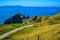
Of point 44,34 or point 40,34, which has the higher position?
point 44,34

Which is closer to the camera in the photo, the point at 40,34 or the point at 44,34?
the point at 44,34

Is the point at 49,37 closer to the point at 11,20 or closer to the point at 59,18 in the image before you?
the point at 59,18

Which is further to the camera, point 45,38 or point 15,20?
point 15,20

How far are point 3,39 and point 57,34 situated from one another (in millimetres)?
12220

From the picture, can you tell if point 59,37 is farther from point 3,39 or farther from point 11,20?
point 11,20

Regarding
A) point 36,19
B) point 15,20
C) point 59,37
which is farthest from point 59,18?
point 59,37

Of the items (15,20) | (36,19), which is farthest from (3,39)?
(15,20)

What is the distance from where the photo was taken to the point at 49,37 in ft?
143

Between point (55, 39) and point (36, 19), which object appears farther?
point (36, 19)

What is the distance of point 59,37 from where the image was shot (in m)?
42.4

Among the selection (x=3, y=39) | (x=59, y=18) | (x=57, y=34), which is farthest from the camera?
(x=59, y=18)

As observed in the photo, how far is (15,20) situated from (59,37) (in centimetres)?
8697

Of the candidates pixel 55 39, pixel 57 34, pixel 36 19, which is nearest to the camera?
pixel 55 39

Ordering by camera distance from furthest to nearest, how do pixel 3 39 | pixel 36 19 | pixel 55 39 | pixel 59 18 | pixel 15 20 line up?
pixel 15 20 → pixel 36 19 → pixel 59 18 → pixel 3 39 → pixel 55 39
